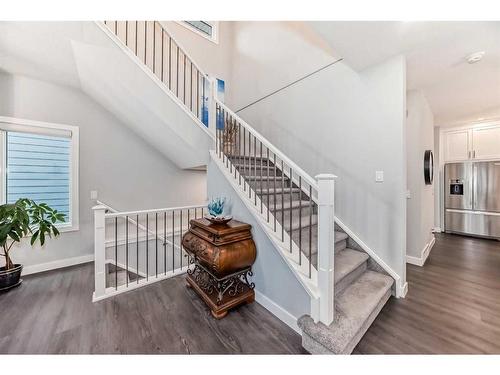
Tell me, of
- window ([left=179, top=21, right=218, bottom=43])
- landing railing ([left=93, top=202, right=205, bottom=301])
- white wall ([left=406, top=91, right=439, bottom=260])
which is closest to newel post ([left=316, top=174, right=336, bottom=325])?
landing railing ([left=93, top=202, right=205, bottom=301])

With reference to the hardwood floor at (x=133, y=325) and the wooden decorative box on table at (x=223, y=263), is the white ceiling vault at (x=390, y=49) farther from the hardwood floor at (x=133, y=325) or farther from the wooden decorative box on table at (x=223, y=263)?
the hardwood floor at (x=133, y=325)

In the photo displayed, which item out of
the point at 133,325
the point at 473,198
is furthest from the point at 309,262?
the point at 473,198

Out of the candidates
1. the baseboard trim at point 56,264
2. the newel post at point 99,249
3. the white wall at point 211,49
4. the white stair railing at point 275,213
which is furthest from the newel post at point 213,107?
the baseboard trim at point 56,264

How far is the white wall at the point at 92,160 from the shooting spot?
2658 mm

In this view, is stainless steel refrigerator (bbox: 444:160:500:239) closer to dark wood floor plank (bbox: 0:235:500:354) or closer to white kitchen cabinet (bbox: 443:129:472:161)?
white kitchen cabinet (bbox: 443:129:472:161)

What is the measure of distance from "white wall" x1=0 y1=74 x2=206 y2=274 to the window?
238 centimetres

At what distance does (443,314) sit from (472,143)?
169 inches

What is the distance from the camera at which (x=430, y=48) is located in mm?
1920

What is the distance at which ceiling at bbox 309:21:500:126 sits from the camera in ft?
5.53

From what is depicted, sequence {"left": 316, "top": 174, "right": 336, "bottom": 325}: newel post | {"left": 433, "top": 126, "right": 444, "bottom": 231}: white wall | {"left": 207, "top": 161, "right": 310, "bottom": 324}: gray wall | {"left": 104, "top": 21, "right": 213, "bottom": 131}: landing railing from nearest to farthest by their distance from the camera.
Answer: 1. {"left": 316, "top": 174, "right": 336, "bottom": 325}: newel post
2. {"left": 207, "top": 161, "right": 310, "bottom": 324}: gray wall
3. {"left": 104, "top": 21, "right": 213, "bottom": 131}: landing railing
4. {"left": 433, "top": 126, "right": 444, "bottom": 231}: white wall

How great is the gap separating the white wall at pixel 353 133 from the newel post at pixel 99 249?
2.49m
